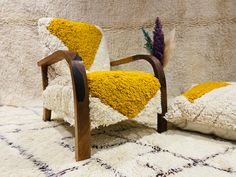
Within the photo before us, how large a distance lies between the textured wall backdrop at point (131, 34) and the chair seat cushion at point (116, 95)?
0.85 m

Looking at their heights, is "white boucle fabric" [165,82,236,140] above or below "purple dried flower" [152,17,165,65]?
below

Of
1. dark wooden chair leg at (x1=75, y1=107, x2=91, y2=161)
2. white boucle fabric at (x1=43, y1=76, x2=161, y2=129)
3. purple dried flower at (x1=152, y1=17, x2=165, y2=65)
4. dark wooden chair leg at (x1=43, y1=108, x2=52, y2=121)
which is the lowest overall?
dark wooden chair leg at (x1=43, y1=108, x2=52, y2=121)

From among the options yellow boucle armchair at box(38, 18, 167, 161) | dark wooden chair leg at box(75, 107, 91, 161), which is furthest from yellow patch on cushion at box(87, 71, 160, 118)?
dark wooden chair leg at box(75, 107, 91, 161)

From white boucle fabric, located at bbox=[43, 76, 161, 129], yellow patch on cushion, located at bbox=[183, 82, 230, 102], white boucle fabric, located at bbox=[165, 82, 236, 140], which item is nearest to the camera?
white boucle fabric, located at bbox=[43, 76, 161, 129]

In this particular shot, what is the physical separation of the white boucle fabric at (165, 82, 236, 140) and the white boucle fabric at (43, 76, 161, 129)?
0.38ft

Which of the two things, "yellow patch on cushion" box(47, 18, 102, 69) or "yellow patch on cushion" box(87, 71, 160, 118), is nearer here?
"yellow patch on cushion" box(87, 71, 160, 118)

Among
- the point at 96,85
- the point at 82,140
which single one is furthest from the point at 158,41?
the point at 82,140

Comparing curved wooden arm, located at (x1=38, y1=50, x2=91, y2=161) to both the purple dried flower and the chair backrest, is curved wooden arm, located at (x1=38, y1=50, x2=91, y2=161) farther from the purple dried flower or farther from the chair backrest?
the purple dried flower

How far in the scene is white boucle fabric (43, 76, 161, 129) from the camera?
96cm

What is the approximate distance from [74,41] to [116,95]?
61 cm

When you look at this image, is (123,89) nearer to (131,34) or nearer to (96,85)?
(96,85)

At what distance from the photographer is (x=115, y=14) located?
2076 mm

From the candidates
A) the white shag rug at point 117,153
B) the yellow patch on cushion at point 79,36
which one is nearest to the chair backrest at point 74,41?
the yellow patch on cushion at point 79,36

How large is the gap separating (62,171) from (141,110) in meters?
0.45
